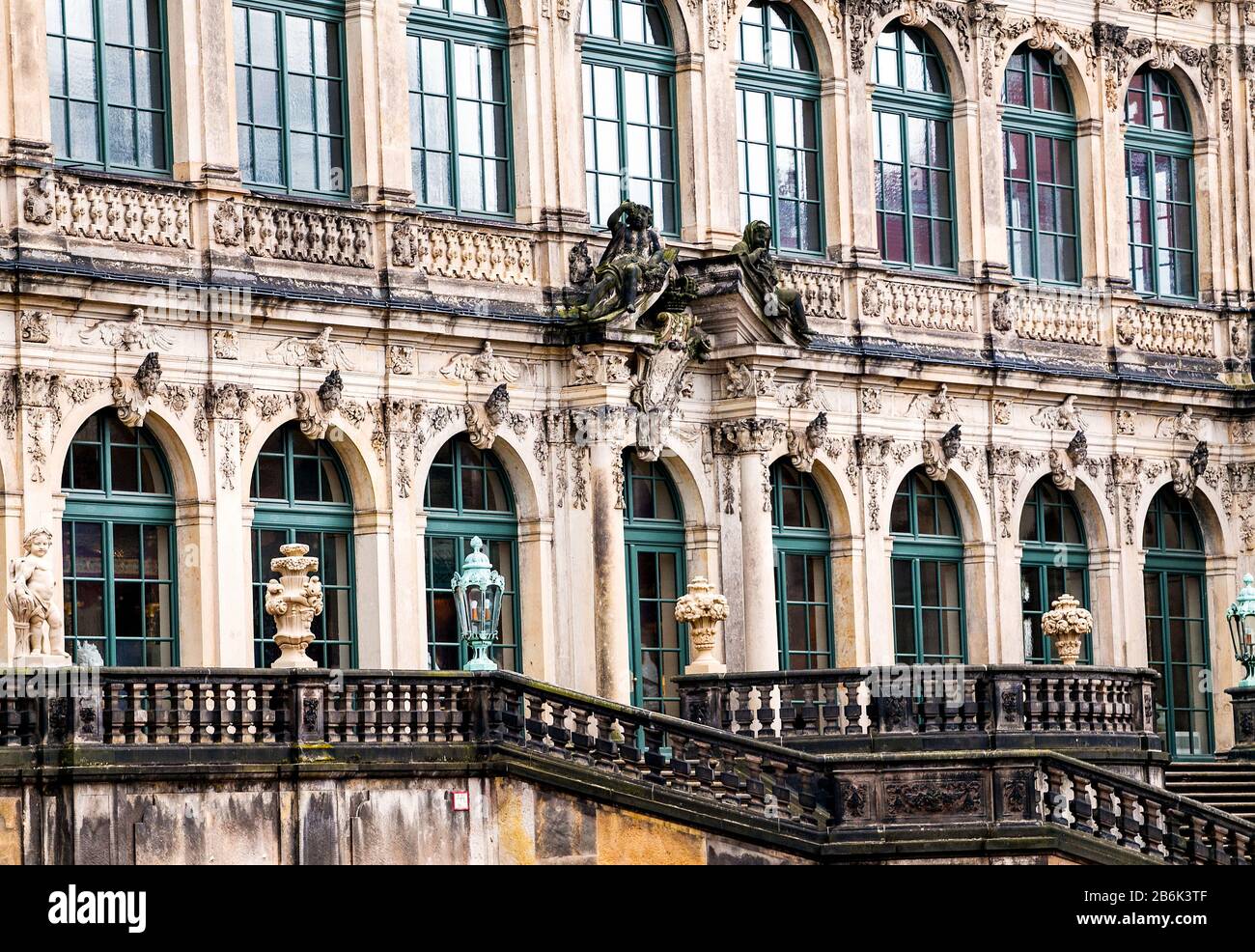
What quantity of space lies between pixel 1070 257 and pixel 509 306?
941 cm

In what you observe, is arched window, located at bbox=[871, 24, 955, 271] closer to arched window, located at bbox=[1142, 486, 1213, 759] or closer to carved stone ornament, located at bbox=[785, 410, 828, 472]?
carved stone ornament, located at bbox=[785, 410, 828, 472]

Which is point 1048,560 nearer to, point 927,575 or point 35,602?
point 927,575

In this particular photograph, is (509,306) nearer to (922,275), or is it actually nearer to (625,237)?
(625,237)

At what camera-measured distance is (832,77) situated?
128ft

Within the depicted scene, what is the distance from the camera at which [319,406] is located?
33.5 metres

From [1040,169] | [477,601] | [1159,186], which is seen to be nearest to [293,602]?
[477,601]

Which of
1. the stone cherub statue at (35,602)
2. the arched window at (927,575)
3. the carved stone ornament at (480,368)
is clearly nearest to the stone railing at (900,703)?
the carved stone ornament at (480,368)

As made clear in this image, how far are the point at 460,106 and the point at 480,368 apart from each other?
8.93 feet

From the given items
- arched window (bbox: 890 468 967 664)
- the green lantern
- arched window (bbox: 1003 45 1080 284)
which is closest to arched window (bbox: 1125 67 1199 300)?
arched window (bbox: 1003 45 1080 284)

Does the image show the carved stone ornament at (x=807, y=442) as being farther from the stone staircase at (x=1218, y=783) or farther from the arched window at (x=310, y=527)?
the arched window at (x=310, y=527)

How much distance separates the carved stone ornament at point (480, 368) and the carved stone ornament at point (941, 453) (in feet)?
20.6

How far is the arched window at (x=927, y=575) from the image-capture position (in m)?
39.2

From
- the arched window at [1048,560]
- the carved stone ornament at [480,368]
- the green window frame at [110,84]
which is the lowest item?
the arched window at [1048,560]
